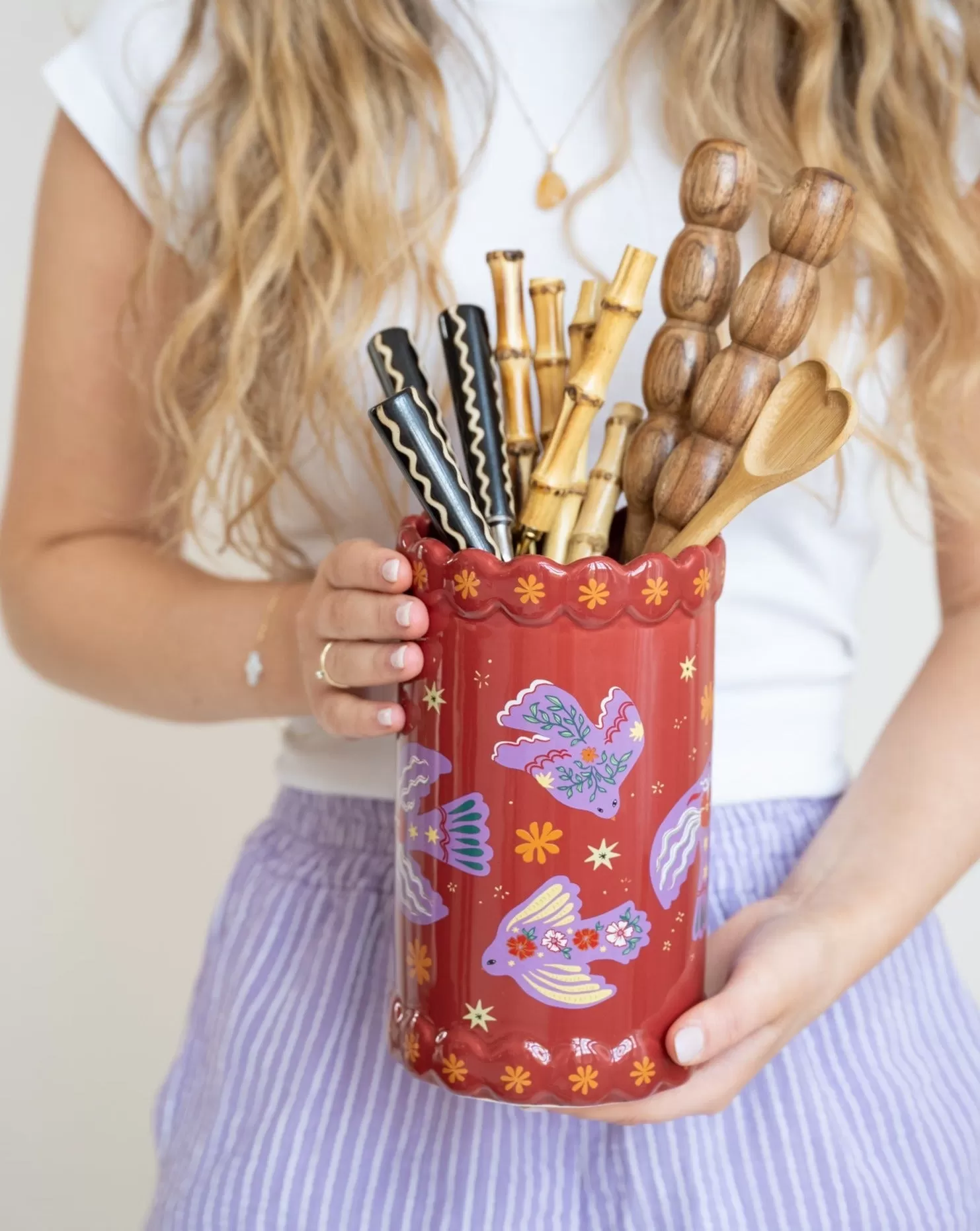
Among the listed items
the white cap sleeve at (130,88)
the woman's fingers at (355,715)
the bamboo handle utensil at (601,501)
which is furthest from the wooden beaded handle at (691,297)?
the white cap sleeve at (130,88)

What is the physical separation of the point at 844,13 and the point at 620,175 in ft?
0.42

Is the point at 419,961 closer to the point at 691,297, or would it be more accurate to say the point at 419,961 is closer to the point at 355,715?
the point at 355,715

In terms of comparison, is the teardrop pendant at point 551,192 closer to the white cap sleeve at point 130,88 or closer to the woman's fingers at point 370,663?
the white cap sleeve at point 130,88

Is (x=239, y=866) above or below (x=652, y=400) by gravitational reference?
below

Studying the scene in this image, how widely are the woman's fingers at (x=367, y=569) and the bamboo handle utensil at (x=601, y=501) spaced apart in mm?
58

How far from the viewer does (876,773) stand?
58cm

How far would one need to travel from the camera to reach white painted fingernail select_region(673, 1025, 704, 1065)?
402 mm

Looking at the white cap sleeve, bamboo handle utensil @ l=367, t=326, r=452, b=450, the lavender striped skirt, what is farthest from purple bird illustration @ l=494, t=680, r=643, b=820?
the white cap sleeve

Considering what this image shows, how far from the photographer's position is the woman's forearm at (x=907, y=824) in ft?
1.71

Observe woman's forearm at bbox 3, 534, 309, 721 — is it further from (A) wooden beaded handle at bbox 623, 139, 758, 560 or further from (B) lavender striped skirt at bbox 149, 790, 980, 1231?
(A) wooden beaded handle at bbox 623, 139, 758, 560

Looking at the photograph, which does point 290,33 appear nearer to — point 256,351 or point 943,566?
point 256,351

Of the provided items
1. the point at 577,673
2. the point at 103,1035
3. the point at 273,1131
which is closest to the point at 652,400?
the point at 577,673

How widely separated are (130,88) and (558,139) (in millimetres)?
212

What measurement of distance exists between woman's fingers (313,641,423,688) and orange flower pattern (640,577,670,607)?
73 millimetres
